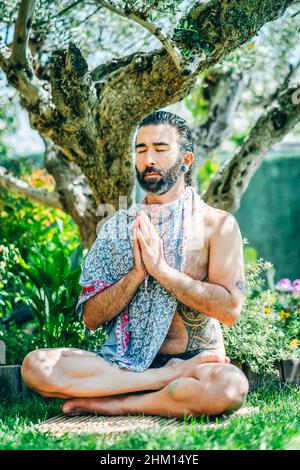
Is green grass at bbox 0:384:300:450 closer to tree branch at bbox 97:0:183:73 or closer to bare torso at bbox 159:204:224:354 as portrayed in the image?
bare torso at bbox 159:204:224:354

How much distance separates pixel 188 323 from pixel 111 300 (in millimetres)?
446

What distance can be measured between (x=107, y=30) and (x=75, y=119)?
202cm

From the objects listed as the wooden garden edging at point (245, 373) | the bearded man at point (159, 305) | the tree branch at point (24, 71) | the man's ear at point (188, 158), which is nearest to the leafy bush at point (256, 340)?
the wooden garden edging at point (245, 373)

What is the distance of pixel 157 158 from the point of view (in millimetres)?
3871

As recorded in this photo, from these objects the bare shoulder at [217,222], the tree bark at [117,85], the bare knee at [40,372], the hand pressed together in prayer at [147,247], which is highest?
the tree bark at [117,85]

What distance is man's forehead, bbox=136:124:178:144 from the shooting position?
3.90 metres

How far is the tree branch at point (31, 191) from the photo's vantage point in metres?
6.06

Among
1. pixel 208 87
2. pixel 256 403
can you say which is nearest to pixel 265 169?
pixel 208 87

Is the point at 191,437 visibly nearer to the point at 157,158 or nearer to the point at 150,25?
the point at 157,158

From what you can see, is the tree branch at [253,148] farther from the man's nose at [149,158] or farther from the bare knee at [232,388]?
the bare knee at [232,388]

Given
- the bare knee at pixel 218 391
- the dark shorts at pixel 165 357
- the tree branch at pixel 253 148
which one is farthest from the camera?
the tree branch at pixel 253 148

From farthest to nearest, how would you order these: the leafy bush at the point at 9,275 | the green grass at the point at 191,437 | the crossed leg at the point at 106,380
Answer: the leafy bush at the point at 9,275 → the crossed leg at the point at 106,380 → the green grass at the point at 191,437

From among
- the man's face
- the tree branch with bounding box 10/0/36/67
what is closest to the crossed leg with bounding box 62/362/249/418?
the man's face

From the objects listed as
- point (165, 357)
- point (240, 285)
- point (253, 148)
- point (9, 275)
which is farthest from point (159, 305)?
point (253, 148)
